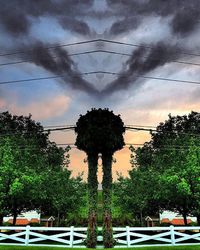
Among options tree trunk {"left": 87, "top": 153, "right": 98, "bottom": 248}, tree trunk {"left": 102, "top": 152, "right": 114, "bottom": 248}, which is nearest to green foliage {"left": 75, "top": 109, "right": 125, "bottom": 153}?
tree trunk {"left": 102, "top": 152, "right": 114, "bottom": 248}

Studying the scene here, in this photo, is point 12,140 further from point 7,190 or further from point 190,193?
point 190,193

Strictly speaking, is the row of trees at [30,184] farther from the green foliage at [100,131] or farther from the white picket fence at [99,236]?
the white picket fence at [99,236]

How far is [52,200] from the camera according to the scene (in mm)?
32062

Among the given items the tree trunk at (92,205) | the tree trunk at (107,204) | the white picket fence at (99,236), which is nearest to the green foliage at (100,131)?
the tree trunk at (107,204)

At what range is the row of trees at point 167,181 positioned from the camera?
89.6 feet

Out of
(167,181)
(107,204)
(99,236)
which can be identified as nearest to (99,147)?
(107,204)

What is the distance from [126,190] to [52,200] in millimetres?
9219

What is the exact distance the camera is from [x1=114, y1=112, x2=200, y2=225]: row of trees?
2731 cm

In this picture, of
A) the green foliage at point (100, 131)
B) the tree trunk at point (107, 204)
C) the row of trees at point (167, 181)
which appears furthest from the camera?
the row of trees at point (167, 181)

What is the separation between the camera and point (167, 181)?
27.7 meters

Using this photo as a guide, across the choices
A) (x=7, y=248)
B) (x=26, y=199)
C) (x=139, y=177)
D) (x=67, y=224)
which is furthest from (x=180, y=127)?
(x=7, y=248)

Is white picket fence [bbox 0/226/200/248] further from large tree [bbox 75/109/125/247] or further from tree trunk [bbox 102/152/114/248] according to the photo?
large tree [bbox 75/109/125/247]

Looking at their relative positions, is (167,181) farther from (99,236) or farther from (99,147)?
(99,147)

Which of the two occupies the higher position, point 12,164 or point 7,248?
point 12,164
